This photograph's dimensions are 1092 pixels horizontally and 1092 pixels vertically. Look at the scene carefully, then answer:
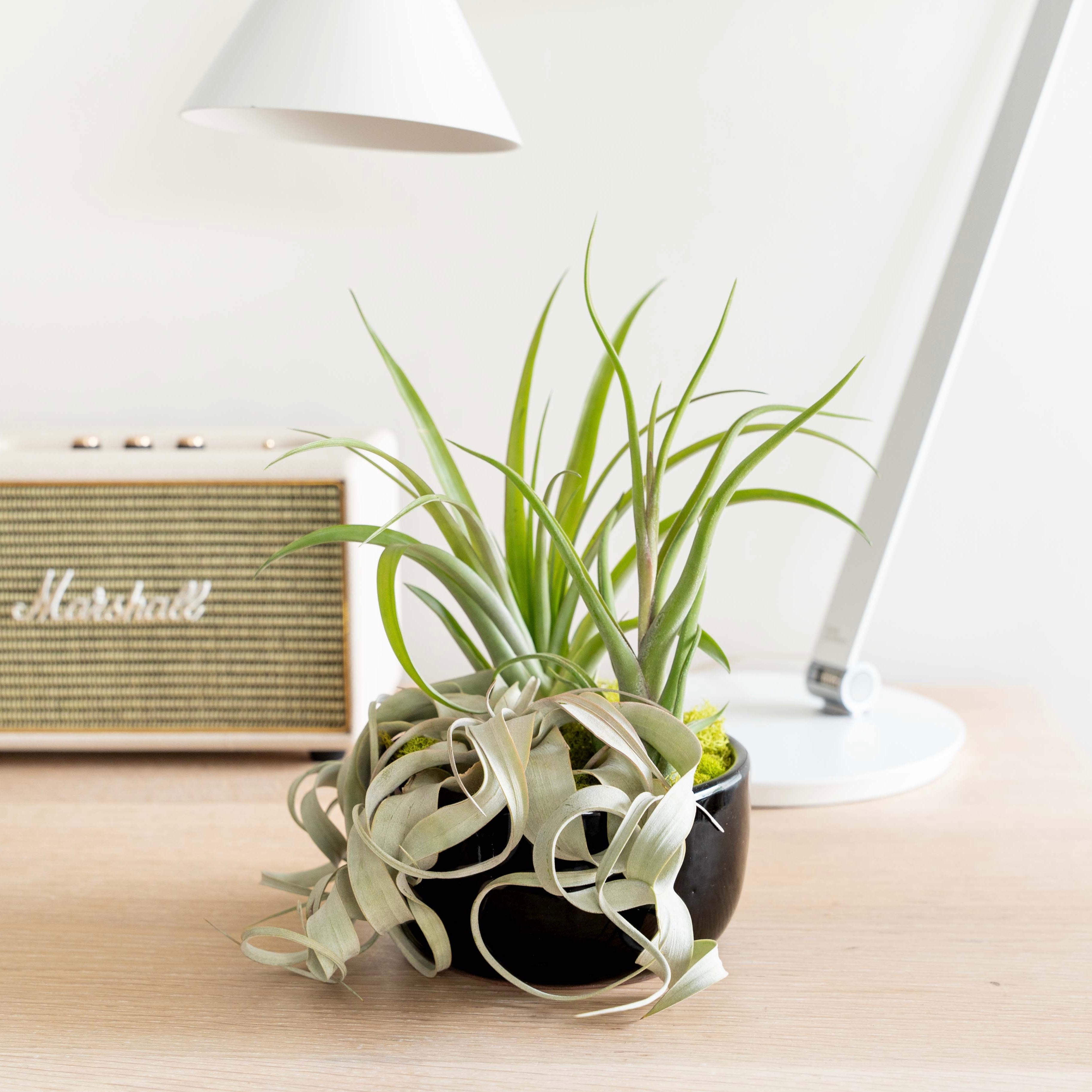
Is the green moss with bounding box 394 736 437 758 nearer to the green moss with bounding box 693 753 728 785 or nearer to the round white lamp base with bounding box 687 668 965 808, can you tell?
the green moss with bounding box 693 753 728 785

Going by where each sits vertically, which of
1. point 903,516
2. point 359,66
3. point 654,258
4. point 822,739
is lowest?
point 822,739

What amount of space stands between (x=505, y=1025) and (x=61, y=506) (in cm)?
52

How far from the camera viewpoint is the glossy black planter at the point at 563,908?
0.42 m

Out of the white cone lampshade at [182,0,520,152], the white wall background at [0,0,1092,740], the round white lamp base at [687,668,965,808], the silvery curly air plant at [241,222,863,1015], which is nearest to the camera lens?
the silvery curly air plant at [241,222,863,1015]

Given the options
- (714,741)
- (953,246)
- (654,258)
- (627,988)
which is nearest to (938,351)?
(953,246)

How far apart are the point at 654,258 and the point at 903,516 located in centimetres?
33

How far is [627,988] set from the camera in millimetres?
467

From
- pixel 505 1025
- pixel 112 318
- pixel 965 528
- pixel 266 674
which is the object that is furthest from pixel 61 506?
pixel 965 528

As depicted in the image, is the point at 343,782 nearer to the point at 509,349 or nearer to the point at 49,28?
the point at 509,349

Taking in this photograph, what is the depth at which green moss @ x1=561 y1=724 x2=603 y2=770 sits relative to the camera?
0.46 metres

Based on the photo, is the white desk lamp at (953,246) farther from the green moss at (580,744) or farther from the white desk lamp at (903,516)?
the green moss at (580,744)

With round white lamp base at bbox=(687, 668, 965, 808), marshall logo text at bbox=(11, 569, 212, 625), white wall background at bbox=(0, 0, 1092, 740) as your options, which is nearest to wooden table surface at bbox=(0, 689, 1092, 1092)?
round white lamp base at bbox=(687, 668, 965, 808)

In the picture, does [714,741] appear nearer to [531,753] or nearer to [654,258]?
[531,753]

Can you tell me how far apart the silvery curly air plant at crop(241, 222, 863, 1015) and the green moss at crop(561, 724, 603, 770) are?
0.06ft
